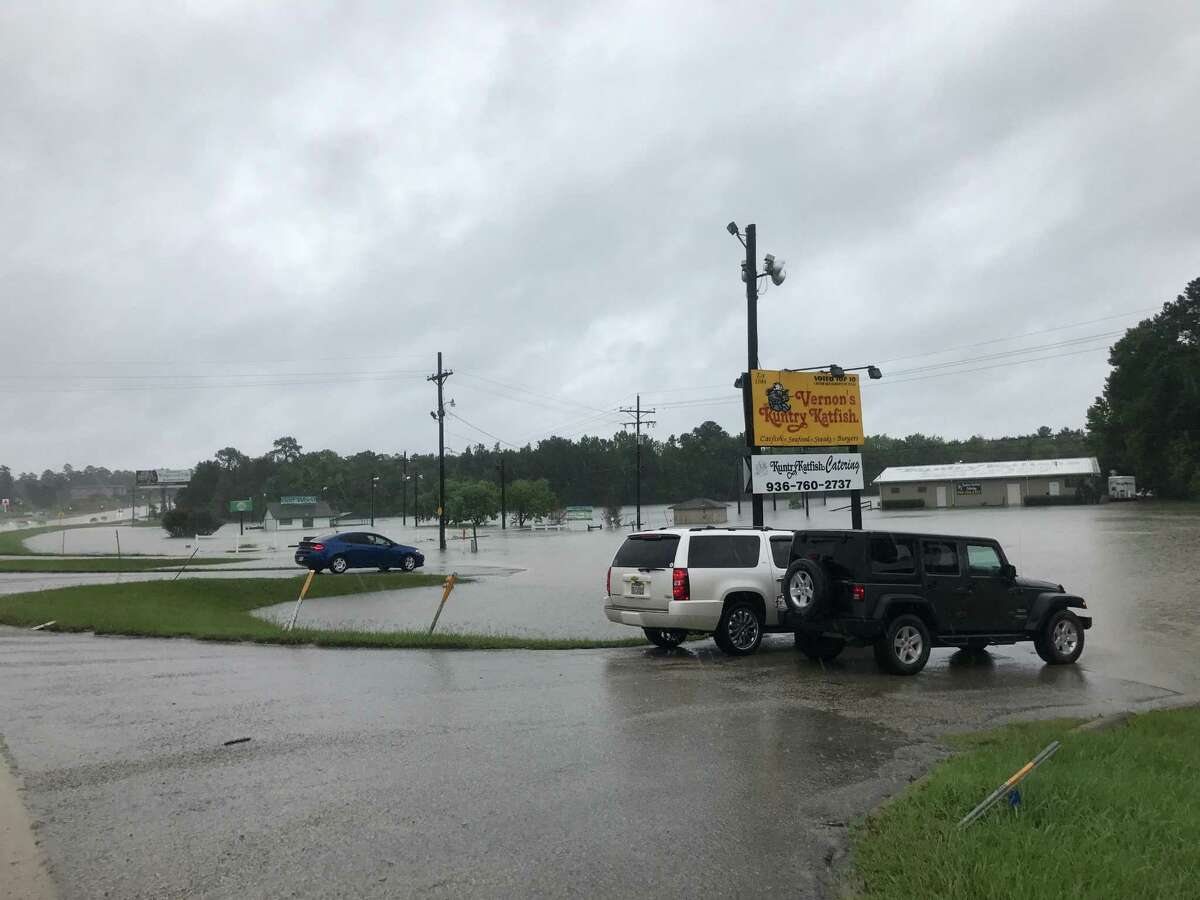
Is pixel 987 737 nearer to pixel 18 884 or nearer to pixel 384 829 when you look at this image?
pixel 384 829

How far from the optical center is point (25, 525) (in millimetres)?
94625

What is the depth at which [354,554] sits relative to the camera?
3136cm

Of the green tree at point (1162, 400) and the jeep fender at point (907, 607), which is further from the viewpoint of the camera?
the green tree at point (1162, 400)

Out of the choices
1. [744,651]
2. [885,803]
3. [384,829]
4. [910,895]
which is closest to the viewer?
[910,895]

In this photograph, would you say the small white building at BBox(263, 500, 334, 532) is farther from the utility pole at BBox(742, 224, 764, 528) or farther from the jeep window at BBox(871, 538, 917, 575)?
the jeep window at BBox(871, 538, 917, 575)

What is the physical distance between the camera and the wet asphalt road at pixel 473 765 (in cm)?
470

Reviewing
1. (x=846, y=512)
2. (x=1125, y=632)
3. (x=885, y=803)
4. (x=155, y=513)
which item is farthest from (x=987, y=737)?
(x=155, y=513)

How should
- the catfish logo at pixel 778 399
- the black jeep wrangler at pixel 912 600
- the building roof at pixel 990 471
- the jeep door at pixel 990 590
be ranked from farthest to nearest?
the building roof at pixel 990 471, the catfish logo at pixel 778 399, the jeep door at pixel 990 590, the black jeep wrangler at pixel 912 600

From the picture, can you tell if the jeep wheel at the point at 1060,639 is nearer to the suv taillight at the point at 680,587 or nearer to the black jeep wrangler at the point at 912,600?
the black jeep wrangler at the point at 912,600

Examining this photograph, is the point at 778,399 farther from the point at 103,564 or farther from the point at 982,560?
the point at 103,564

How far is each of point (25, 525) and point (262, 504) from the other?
2269 cm

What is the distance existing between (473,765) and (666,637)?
7537 mm

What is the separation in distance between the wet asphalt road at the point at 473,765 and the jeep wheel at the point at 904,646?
0.75ft

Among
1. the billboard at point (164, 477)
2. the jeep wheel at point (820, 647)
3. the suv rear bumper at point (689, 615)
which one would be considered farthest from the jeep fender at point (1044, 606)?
the billboard at point (164, 477)
